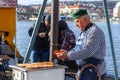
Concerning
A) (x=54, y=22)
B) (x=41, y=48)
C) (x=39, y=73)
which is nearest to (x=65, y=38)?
(x=41, y=48)

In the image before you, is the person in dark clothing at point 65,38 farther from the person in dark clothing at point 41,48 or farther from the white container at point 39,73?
the white container at point 39,73

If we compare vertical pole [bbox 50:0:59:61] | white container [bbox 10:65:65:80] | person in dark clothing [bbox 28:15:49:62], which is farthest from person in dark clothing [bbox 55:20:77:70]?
white container [bbox 10:65:65:80]

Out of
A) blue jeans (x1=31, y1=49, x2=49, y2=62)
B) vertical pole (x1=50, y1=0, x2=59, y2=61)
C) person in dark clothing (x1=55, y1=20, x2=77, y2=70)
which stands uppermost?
vertical pole (x1=50, y1=0, x2=59, y2=61)

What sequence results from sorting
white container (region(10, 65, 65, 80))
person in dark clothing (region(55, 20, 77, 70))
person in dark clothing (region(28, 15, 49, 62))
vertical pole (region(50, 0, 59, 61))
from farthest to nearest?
person in dark clothing (region(28, 15, 49, 62)) < person in dark clothing (region(55, 20, 77, 70)) < vertical pole (region(50, 0, 59, 61)) < white container (region(10, 65, 65, 80))

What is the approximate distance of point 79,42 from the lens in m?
5.74

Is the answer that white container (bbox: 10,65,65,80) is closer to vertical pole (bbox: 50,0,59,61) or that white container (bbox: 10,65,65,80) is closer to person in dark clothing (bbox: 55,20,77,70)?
vertical pole (bbox: 50,0,59,61)

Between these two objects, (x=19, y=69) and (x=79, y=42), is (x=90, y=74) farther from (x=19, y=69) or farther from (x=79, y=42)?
(x=19, y=69)

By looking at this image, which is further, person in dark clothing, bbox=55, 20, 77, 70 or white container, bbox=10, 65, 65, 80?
person in dark clothing, bbox=55, 20, 77, 70

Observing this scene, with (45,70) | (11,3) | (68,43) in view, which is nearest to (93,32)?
(45,70)

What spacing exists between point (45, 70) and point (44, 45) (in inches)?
149

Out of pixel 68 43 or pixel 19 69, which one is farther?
pixel 68 43

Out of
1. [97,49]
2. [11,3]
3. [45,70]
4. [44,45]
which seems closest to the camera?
[45,70]

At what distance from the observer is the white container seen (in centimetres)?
519

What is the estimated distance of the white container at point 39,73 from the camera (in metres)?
5.19
